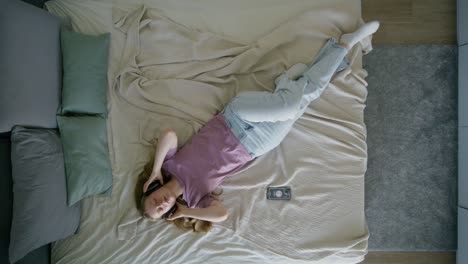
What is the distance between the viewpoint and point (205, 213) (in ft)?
5.24

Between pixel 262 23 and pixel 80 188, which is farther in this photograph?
pixel 262 23

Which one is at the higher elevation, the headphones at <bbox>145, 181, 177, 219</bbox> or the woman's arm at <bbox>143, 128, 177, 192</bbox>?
the woman's arm at <bbox>143, 128, 177, 192</bbox>

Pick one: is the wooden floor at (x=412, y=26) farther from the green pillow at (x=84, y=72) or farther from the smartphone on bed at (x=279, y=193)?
the green pillow at (x=84, y=72)

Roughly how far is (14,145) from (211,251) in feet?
3.34

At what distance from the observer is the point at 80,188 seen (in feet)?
4.94

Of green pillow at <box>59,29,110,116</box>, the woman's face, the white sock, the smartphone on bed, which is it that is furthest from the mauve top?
the white sock

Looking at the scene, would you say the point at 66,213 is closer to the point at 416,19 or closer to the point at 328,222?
the point at 328,222

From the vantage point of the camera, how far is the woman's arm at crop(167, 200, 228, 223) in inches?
62.6

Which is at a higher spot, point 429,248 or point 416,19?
point 416,19

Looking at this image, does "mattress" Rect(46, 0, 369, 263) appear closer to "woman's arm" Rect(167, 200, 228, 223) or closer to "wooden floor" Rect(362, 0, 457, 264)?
"woman's arm" Rect(167, 200, 228, 223)

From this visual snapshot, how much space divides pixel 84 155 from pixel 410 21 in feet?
6.65

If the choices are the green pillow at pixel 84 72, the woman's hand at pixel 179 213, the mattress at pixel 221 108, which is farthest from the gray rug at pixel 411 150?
the green pillow at pixel 84 72

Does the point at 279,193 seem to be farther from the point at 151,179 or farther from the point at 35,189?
the point at 35,189

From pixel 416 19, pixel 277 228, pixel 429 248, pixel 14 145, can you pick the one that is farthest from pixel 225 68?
pixel 429 248
